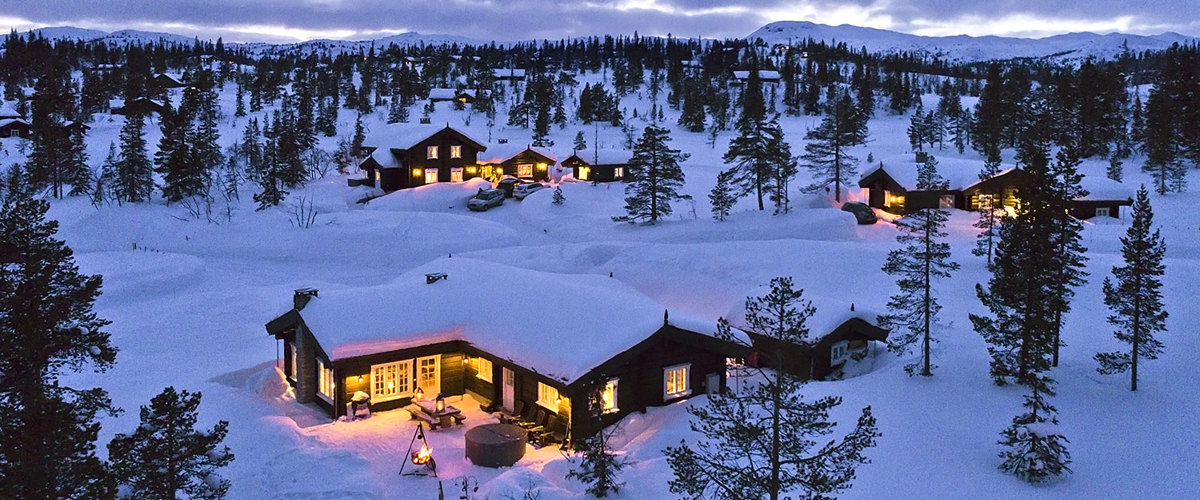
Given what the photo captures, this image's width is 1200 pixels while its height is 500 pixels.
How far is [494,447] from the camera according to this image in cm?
1962

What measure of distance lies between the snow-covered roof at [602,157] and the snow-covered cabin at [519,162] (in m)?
2.84

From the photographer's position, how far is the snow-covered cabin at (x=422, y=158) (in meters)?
64.2

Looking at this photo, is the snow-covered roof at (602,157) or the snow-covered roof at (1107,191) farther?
the snow-covered roof at (602,157)

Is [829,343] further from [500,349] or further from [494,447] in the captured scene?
[494,447]

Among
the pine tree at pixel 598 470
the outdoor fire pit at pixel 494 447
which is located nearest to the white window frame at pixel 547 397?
the outdoor fire pit at pixel 494 447

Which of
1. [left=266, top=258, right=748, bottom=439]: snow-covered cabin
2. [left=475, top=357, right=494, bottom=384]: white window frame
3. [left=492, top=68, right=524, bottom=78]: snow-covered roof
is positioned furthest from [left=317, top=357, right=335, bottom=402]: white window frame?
[left=492, top=68, right=524, bottom=78]: snow-covered roof

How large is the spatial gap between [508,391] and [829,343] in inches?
437

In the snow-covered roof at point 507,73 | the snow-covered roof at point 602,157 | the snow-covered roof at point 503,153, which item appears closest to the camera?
the snow-covered roof at point 602,157

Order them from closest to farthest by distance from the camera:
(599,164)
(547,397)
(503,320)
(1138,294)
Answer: (1138,294) → (547,397) → (503,320) → (599,164)

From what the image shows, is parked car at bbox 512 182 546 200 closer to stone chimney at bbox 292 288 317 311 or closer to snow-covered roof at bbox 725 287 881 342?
snow-covered roof at bbox 725 287 881 342

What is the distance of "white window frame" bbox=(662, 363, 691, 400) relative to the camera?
23.6 m

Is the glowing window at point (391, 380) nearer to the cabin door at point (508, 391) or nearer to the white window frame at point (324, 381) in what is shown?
the white window frame at point (324, 381)

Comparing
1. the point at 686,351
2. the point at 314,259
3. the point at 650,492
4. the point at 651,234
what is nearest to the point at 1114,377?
the point at 686,351

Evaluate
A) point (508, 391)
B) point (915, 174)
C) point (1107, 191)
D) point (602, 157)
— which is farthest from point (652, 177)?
point (508, 391)
